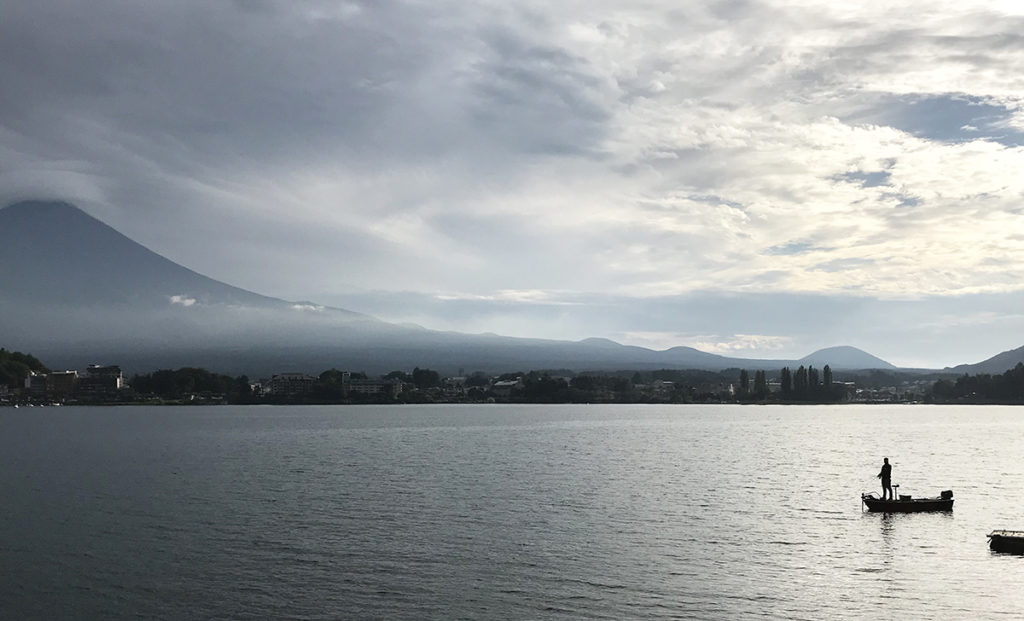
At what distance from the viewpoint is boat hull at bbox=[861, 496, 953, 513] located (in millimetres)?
44469

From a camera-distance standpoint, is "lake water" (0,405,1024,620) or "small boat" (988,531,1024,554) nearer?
"lake water" (0,405,1024,620)

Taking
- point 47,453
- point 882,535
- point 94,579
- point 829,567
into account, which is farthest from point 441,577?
point 47,453

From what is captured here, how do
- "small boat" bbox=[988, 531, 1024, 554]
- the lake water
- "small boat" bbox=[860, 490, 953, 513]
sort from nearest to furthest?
1. the lake water
2. "small boat" bbox=[988, 531, 1024, 554]
3. "small boat" bbox=[860, 490, 953, 513]

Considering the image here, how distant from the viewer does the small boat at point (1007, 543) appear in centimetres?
3403

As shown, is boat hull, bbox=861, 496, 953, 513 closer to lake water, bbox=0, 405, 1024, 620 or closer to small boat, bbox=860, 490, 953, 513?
small boat, bbox=860, 490, 953, 513

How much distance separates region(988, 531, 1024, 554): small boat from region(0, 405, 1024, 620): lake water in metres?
0.56

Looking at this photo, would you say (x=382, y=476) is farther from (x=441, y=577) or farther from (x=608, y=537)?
(x=441, y=577)

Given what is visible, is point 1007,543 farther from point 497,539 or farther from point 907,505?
point 497,539

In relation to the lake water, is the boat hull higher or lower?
higher

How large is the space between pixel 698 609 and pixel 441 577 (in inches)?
350

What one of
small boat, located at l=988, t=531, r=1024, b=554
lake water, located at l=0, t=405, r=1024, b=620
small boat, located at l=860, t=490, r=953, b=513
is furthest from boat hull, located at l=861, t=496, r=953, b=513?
small boat, located at l=988, t=531, r=1024, b=554

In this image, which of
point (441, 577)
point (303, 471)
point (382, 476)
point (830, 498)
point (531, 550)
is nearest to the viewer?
point (441, 577)

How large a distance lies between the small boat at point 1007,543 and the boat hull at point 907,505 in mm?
9380

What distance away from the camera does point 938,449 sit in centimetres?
9112
